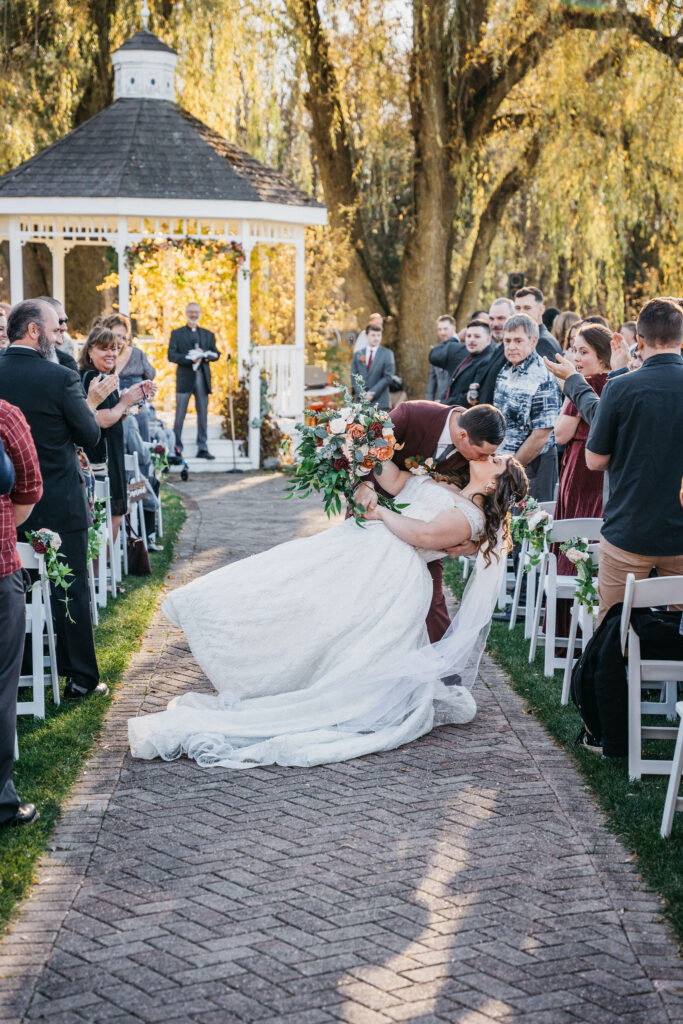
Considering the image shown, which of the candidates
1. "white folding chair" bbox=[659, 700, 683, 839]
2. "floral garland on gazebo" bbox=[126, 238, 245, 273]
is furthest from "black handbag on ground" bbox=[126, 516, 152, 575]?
"floral garland on gazebo" bbox=[126, 238, 245, 273]

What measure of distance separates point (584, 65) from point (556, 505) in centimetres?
1234

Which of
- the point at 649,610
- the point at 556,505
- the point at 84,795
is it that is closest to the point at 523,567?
the point at 556,505

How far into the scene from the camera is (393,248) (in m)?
34.2

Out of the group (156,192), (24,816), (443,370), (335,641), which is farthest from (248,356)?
(24,816)

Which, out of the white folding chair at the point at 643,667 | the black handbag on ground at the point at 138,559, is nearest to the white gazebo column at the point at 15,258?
the black handbag on ground at the point at 138,559

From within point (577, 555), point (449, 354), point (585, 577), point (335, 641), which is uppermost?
point (449, 354)

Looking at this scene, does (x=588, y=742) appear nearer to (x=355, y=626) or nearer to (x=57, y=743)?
(x=355, y=626)

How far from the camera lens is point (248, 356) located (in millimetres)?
17516

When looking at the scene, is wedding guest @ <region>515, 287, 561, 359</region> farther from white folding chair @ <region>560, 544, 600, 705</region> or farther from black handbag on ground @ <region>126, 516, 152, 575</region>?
black handbag on ground @ <region>126, 516, 152, 575</region>

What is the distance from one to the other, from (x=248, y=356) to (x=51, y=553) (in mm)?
11524

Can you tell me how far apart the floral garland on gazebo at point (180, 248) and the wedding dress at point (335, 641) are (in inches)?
442

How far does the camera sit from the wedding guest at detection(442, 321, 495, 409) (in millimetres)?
9969

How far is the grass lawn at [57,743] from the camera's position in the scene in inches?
185

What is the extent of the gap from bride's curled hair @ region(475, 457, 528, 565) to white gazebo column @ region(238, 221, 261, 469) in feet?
36.4
